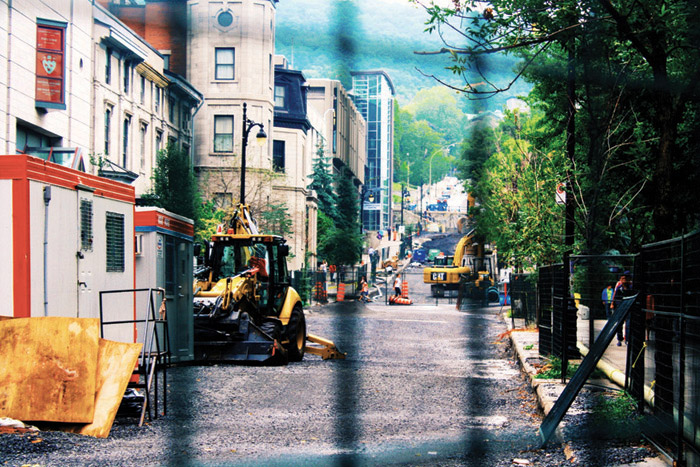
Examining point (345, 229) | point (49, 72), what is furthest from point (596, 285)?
point (49, 72)

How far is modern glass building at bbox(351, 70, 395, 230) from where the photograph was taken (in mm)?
1875

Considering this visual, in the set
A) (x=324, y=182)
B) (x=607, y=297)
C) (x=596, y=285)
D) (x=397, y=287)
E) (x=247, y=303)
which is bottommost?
(x=397, y=287)

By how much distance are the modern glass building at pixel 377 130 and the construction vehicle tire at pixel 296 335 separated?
10670 mm

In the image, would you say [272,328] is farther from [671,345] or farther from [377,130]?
[377,130]

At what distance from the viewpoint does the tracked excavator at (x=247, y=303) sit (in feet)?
41.5

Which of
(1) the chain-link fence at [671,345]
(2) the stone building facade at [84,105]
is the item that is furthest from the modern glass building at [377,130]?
(2) the stone building facade at [84,105]

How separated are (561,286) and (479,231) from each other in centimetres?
668

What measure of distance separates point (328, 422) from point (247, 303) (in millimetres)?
6023

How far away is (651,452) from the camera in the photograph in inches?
200

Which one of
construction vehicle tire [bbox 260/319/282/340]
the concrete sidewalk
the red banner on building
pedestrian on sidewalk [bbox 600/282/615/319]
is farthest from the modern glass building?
the red banner on building

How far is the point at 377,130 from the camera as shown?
7.81 feet

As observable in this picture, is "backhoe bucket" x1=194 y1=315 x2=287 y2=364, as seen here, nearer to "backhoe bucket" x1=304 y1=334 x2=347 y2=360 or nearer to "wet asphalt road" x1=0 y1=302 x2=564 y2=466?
"wet asphalt road" x1=0 y1=302 x2=564 y2=466

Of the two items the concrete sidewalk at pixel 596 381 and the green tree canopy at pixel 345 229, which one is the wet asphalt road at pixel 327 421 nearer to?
the concrete sidewalk at pixel 596 381

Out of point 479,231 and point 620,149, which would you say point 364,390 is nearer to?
point 620,149
